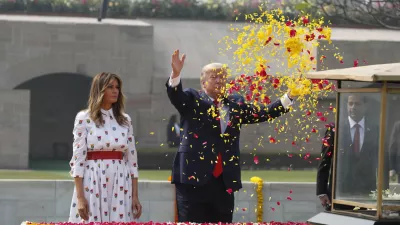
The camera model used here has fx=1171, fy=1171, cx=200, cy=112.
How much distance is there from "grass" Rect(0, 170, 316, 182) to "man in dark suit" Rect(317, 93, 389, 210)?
11.6m

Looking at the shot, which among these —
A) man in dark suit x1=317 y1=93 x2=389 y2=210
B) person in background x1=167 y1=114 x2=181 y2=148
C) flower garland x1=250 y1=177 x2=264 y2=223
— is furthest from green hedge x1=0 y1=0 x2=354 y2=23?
man in dark suit x1=317 y1=93 x2=389 y2=210

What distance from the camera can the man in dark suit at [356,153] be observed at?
658 centimetres

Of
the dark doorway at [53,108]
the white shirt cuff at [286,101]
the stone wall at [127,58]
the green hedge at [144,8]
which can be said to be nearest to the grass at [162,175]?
the stone wall at [127,58]

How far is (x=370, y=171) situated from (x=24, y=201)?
4.64m

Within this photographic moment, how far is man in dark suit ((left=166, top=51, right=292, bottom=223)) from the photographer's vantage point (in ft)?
27.1

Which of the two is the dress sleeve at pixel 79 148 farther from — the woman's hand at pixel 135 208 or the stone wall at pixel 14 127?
Result: the stone wall at pixel 14 127

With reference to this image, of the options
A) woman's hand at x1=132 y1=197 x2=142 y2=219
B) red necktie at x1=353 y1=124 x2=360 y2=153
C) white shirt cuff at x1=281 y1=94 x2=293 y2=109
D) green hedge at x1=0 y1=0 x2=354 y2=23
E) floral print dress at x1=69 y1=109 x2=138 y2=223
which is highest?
green hedge at x1=0 y1=0 x2=354 y2=23

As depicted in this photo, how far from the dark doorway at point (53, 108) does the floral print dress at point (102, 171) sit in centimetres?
1639

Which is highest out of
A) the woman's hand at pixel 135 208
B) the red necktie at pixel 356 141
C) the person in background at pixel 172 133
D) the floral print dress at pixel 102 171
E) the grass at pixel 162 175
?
the red necktie at pixel 356 141

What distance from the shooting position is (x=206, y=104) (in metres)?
8.31

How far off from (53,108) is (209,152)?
55.7 ft

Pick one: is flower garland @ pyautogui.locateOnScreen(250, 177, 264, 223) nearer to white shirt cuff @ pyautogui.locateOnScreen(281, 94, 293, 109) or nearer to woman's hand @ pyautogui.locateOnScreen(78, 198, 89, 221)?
white shirt cuff @ pyautogui.locateOnScreen(281, 94, 293, 109)

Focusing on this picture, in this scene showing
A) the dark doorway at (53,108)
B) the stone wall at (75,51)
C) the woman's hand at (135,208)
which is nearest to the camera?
the woman's hand at (135,208)

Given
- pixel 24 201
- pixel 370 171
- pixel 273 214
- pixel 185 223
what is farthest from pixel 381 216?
pixel 24 201
